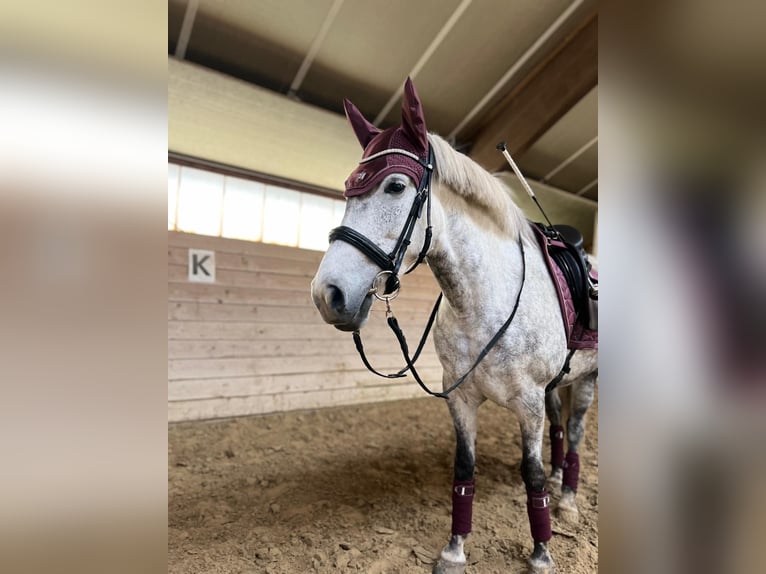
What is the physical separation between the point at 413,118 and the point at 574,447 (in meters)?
1.62

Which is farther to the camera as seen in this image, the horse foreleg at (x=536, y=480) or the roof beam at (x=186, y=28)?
the roof beam at (x=186, y=28)

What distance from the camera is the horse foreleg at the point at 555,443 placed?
1.79 metres

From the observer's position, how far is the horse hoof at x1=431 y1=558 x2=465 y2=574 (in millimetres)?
1146

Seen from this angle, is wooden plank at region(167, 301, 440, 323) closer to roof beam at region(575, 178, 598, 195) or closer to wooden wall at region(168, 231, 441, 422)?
wooden wall at region(168, 231, 441, 422)

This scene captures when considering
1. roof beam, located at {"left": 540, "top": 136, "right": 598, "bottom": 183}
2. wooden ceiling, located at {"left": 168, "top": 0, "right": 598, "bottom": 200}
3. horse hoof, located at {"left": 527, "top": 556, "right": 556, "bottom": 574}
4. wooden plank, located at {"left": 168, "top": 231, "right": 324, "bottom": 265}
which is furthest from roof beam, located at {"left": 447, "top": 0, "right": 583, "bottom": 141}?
horse hoof, located at {"left": 527, "top": 556, "right": 556, "bottom": 574}

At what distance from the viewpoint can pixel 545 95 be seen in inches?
87.9

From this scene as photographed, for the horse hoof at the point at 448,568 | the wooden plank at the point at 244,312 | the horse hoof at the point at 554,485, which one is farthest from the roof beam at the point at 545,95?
the horse hoof at the point at 448,568

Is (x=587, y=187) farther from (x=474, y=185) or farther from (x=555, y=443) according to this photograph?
(x=474, y=185)

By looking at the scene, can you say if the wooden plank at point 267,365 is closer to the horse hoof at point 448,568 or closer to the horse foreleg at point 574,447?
the horse foreleg at point 574,447
